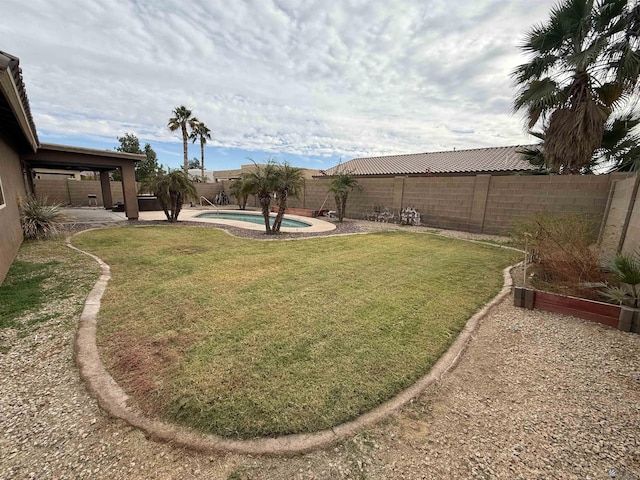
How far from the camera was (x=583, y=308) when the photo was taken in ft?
12.7

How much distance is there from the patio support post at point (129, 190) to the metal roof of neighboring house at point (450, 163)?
12.0 metres

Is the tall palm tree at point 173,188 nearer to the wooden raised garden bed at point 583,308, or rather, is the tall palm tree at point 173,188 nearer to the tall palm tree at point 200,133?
the wooden raised garden bed at point 583,308

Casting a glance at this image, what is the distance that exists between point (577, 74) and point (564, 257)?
6.97 metres

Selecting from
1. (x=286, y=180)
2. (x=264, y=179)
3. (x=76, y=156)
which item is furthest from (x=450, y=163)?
(x=76, y=156)

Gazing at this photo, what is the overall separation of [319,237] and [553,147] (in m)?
8.16

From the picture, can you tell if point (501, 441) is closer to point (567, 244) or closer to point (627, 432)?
point (627, 432)

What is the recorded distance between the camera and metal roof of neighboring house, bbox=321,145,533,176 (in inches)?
637

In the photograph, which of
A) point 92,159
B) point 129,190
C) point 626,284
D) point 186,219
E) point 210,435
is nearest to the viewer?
point 210,435

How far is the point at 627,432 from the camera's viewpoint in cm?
204

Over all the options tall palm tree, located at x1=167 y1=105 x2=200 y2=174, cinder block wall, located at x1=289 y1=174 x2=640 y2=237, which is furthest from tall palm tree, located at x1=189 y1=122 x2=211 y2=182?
cinder block wall, located at x1=289 y1=174 x2=640 y2=237

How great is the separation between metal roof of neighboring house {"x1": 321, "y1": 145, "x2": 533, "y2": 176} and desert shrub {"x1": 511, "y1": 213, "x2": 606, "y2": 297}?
1087cm

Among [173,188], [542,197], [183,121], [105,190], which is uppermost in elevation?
[183,121]

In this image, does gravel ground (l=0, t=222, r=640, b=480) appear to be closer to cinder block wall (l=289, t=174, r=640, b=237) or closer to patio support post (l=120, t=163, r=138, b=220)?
cinder block wall (l=289, t=174, r=640, b=237)

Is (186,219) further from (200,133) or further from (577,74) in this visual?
(200,133)
